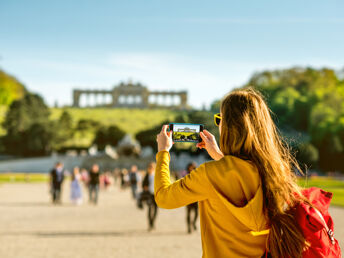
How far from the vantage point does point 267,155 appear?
7.73 ft

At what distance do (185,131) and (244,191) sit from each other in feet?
1.93

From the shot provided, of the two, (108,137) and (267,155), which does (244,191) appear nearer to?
(267,155)

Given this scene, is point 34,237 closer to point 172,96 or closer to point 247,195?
point 247,195

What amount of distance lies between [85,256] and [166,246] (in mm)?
1662

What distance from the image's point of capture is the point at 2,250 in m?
8.05

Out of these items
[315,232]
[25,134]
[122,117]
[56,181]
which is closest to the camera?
[315,232]

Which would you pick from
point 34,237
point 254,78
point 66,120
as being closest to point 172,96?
point 254,78

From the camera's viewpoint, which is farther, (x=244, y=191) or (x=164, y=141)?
(x=164, y=141)

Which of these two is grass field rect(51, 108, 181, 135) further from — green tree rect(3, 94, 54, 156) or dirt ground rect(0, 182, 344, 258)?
dirt ground rect(0, 182, 344, 258)

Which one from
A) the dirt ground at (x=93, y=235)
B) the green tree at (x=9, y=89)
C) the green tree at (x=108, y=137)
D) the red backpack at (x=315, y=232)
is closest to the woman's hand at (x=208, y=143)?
the red backpack at (x=315, y=232)

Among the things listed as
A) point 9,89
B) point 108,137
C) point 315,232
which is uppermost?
point 9,89

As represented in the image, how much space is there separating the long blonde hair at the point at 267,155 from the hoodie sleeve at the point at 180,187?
0.76ft

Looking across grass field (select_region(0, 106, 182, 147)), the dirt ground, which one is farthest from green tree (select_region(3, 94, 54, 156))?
Result: the dirt ground

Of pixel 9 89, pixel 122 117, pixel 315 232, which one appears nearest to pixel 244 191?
pixel 315 232
